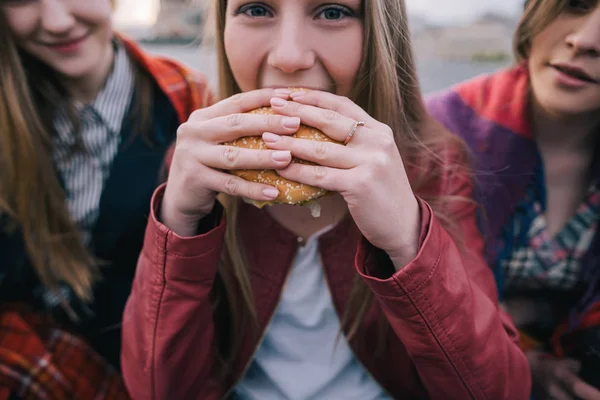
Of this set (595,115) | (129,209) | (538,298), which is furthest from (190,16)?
(538,298)

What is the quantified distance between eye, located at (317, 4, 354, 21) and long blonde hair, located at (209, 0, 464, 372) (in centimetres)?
6

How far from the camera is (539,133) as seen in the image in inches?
65.2

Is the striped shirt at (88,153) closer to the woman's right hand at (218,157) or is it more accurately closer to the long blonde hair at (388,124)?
the long blonde hair at (388,124)

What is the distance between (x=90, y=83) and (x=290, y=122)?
1.25m

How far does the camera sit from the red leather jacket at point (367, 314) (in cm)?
96

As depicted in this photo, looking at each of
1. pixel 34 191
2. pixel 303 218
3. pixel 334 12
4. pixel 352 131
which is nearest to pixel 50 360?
pixel 34 191

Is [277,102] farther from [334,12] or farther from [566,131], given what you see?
[566,131]

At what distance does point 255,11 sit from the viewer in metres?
1.07

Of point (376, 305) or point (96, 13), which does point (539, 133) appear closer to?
point (376, 305)

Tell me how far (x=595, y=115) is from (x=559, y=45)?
14.8 inches

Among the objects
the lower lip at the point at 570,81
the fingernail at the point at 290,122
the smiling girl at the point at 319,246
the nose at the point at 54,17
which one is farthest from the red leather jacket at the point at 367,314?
the nose at the point at 54,17

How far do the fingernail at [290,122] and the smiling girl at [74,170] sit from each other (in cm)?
88

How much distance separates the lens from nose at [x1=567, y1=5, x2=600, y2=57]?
1.26m

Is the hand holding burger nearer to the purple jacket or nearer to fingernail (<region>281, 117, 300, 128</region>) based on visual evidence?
fingernail (<region>281, 117, 300, 128</region>)
